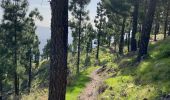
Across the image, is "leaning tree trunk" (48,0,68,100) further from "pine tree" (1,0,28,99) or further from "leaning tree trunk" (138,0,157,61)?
"pine tree" (1,0,28,99)

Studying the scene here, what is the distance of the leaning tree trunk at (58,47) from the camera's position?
29.6 ft

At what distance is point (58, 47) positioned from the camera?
9.08m

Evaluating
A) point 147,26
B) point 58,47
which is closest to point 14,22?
point 147,26

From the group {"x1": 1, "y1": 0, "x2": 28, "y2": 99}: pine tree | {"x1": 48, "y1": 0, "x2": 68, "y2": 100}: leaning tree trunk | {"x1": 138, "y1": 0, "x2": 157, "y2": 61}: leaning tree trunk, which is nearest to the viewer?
{"x1": 48, "y1": 0, "x2": 68, "y2": 100}: leaning tree trunk

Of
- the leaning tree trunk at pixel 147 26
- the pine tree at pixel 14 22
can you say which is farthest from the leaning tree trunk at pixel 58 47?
the pine tree at pixel 14 22

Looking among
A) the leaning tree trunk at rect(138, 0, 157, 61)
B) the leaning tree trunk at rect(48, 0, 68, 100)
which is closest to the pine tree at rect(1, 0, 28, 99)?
the leaning tree trunk at rect(138, 0, 157, 61)

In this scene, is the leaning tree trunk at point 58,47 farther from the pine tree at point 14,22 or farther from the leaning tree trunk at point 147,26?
the pine tree at point 14,22

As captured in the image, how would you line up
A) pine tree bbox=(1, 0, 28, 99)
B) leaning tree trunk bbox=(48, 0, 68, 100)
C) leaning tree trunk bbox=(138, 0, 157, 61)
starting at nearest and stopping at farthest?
1. leaning tree trunk bbox=(48, 0, 68, 100)
2. leaning tree trunk bbox=(138, 0, 157, 61)
3. pine tree bbox=(1, 0, 28, 99)

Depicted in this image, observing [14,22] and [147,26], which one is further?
[14,22]

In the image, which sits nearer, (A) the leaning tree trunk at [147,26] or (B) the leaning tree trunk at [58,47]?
(B) the leaning tree trunk at [58,47]

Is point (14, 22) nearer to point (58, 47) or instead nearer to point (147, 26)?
A: point (147, 26)

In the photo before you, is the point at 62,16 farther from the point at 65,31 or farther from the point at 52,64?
the point at 52,64

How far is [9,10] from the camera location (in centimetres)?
3747

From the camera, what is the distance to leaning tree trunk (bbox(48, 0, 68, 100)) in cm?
901
